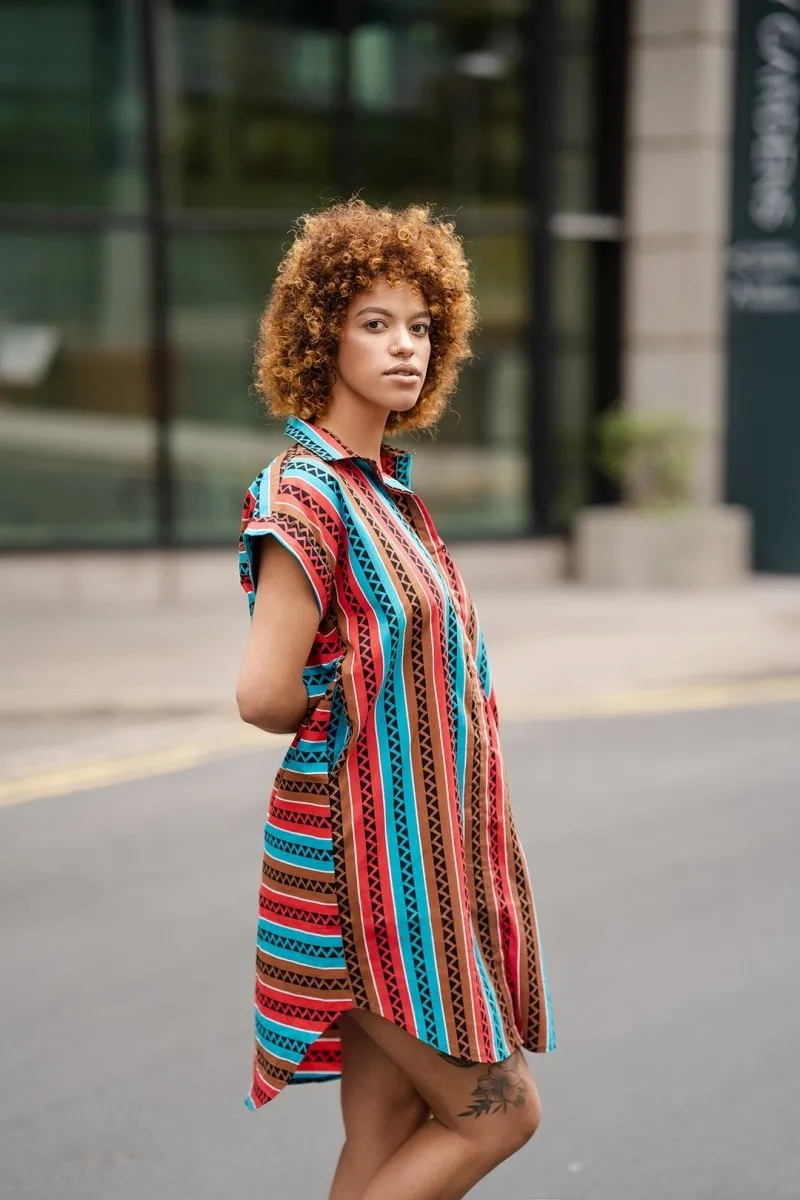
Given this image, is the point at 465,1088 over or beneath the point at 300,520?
beneath

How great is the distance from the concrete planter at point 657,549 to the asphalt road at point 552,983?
235 inches

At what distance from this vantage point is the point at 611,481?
1509cm

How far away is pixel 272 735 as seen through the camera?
909 centimetres

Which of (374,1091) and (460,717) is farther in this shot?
(374,1091)

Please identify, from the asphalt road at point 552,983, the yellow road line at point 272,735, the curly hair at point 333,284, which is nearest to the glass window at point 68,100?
the yellow road line at point 272,735

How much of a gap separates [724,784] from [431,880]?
5303 mm

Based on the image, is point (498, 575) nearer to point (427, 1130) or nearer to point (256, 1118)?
point (256, 1118)

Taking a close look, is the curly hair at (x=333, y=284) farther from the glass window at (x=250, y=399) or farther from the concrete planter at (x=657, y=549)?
the concrete planter at (x=657, y=549)

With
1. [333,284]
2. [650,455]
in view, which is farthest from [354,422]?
[650,455]

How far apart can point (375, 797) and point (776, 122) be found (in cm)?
1269

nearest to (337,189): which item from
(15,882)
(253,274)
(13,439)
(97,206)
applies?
(253,274)

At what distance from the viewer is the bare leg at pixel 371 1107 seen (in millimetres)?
2859

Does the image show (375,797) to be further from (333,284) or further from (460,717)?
(333,284)

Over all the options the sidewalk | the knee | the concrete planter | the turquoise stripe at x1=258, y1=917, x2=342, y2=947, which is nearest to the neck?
the turquoise stripe at x1=258, y1=917, x2=342, y2=947
